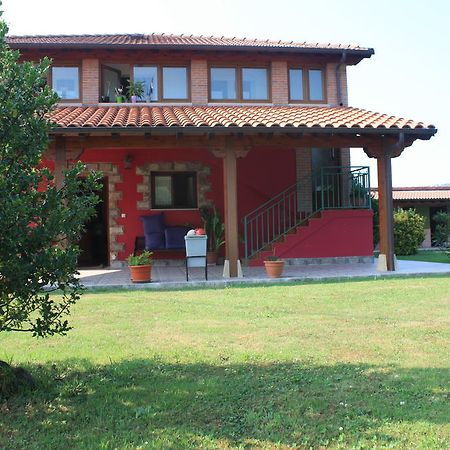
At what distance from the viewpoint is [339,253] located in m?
12.8

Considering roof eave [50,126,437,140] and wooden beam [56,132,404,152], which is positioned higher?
roof eave [50,126,437,140]

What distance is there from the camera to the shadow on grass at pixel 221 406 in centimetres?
294

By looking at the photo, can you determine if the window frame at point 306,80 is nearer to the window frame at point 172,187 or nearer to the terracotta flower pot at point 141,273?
the window frame at point 172,187

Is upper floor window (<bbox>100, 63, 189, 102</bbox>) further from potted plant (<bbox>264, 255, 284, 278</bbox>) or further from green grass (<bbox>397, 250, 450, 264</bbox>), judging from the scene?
green grass (<bbox>397, 250, 450, 264</bbox>)

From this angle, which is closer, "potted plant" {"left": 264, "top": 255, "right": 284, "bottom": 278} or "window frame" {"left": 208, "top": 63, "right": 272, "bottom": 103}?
"potted plant" {"left": 264, "top": 255, "right": 284, "bottom": 278}

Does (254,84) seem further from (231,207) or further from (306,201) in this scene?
(231,207)

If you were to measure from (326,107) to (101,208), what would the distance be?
22.3 ft

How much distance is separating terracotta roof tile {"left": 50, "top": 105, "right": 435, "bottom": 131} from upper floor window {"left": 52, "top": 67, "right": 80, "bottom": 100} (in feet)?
2.43

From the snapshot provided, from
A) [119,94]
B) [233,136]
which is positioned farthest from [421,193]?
[233,136]

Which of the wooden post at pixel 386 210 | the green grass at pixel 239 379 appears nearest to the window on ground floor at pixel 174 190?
the wooden post at pixel 386 210

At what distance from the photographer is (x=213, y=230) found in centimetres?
1273

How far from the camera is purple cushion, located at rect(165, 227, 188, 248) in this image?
12.7 meters

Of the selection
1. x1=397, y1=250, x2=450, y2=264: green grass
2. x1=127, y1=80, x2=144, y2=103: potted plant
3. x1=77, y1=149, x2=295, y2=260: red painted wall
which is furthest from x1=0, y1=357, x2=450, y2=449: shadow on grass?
x1=397, y1=250, x2=450, y2=264: green grass

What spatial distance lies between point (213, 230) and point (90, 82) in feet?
Result: 16.6
